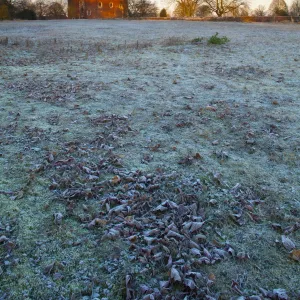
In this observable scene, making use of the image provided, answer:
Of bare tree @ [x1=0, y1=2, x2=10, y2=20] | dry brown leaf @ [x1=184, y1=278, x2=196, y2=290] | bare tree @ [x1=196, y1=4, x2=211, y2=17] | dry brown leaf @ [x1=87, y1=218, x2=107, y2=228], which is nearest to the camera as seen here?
dry brown leaf @ [x1=184, y1=278, x2=196, y2=290]

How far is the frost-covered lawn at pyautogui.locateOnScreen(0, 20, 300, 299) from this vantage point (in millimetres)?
2189

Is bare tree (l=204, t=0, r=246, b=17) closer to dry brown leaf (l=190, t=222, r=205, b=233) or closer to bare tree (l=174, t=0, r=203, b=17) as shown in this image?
bare tree (l=174, t=0, r=203, b=17)

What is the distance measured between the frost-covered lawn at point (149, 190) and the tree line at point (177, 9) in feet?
102

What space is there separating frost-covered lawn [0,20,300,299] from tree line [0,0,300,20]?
3117 centimetres

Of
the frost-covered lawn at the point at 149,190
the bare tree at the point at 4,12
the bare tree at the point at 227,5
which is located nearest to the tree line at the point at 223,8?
the bare tree at the point at 227,5

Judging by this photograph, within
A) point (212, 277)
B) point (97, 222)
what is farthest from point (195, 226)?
point (97, 222)

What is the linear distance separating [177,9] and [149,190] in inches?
1779

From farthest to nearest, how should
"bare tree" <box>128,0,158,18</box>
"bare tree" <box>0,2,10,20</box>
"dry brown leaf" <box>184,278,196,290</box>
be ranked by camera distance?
1. "bare tree" <box>128,0,158,18</box>
2. "bare tree" <box>0,2,10,20</box>
3. "dry brown leaf" <box>184,278,196,290</box>

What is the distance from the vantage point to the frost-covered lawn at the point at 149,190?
86.2 inches

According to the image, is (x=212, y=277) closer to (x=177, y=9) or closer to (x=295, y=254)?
(x=295, y=254)

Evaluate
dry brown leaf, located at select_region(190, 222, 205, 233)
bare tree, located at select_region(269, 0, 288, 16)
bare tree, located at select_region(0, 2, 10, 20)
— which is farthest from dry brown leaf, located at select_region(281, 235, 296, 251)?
bare tree, located at select_region(269, 0, 288, 16)

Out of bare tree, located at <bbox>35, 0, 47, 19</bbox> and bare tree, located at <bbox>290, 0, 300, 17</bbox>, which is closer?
bare tree, located at <bbox>290, 0, 300, 17</bbox>

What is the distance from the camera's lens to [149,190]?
313 centimetres

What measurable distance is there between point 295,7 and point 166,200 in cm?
3697
